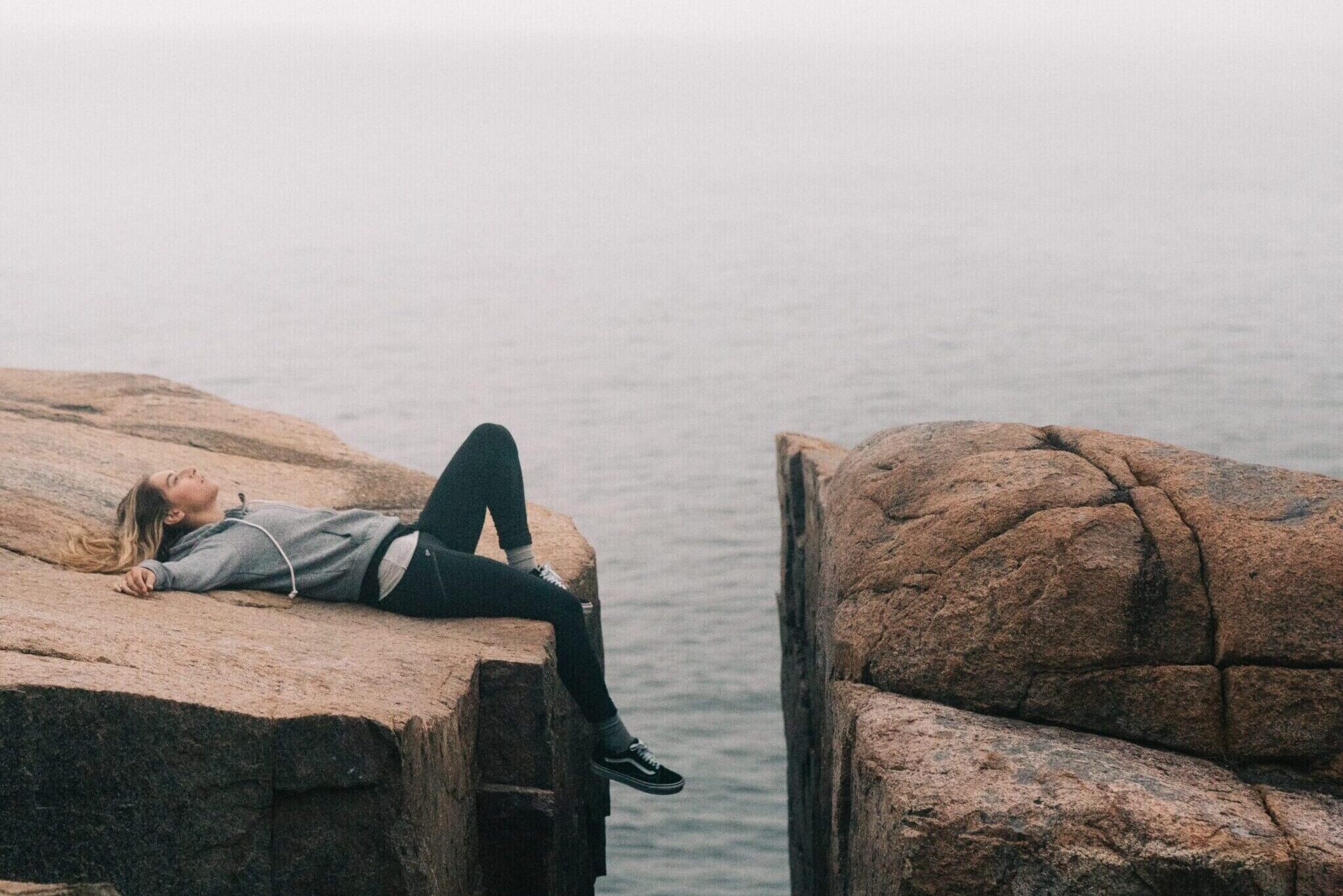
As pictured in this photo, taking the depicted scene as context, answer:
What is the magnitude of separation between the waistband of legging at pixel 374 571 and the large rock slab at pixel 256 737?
0.08 metres

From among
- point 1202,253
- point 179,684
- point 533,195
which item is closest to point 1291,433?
point 1202,253

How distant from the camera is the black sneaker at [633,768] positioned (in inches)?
301

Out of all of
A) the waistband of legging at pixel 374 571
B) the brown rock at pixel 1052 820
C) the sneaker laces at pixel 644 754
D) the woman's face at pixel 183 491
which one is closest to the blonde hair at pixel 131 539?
the woman's face at pixel 183 491

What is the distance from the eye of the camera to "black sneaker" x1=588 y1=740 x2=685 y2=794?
7637 millimetres

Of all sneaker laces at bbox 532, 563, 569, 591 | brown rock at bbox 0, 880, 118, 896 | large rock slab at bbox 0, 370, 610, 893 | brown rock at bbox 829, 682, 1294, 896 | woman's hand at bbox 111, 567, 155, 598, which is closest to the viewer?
brown rock at bbox 0, 880, 118, 896

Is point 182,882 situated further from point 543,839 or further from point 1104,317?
point 1104,317

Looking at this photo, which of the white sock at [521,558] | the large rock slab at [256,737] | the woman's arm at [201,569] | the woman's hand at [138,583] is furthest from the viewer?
the white sock at [521,558]

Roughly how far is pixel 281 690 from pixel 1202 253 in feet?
379

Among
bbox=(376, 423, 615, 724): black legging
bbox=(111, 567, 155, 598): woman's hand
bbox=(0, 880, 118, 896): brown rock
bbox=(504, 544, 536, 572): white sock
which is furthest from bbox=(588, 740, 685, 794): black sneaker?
bbox=(0, 880, 118, 896): brown rock

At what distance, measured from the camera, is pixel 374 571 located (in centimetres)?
Answer: 759

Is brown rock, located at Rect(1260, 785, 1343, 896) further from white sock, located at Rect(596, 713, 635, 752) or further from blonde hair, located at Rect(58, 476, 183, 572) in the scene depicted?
blonde hair, located at Rect(58, 476, 183, 572)

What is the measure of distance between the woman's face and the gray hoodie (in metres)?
0.13

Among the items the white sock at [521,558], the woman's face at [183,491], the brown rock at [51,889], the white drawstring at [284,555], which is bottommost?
the brown rock at [51,889]

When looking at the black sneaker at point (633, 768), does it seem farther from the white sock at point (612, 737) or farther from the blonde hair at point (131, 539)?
the blonde hair at point (131, 539)
